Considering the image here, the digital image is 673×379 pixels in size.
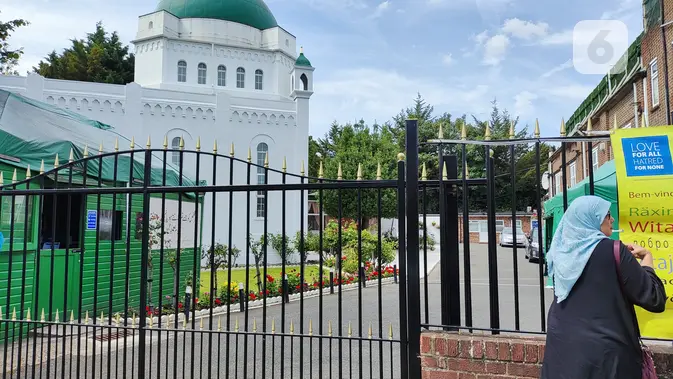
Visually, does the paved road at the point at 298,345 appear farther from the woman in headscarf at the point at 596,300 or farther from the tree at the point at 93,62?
the tree at the point at 93,62

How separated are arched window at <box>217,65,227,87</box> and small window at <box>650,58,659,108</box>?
2007cm

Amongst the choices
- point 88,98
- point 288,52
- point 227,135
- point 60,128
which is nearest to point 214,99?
point 227,135

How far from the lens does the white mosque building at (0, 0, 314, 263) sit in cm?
2019

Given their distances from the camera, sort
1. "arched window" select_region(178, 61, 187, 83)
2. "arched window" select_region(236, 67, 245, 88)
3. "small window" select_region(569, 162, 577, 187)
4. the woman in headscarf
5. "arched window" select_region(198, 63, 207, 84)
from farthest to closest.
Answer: "arched window" select_region(236, 67, 245, 88) < "arched window" select_region(198, 63, 207, 84) < "arched window" select_region(178, 61, 187, 83) < "small window" select_region(569, 162, 577, 187) < the woman in headscarf

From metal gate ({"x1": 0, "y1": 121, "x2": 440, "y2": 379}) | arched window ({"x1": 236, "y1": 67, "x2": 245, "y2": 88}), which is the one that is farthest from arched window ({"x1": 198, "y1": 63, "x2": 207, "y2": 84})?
metal gate ({"x1": 0, "y1": 121, "x2": 440, "y2": 379})

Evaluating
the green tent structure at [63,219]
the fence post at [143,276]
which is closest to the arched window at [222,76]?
the green tent structure at [63,219]

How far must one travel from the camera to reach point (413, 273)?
128 inches

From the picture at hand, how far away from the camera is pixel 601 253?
236 centimetres

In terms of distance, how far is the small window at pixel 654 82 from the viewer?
43.8 feet

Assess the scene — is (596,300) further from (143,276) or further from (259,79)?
(259,79)

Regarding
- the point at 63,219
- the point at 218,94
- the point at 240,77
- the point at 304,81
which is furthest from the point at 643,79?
the point at 240,77

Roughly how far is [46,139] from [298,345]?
5910 millimetres

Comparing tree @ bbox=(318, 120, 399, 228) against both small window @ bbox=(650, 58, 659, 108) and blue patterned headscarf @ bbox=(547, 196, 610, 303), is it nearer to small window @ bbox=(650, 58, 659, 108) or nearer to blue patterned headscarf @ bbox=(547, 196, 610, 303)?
small window @ bbox=(650, 58, 659, 108)

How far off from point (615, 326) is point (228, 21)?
89.9 feet
